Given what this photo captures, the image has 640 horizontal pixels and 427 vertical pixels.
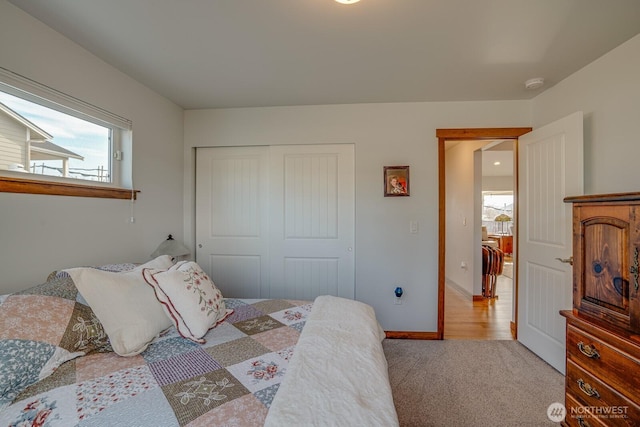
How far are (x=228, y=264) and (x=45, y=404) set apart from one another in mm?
2152

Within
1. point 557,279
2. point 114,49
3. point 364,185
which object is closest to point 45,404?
point 114,49

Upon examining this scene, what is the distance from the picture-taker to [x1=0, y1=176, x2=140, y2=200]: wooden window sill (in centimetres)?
145

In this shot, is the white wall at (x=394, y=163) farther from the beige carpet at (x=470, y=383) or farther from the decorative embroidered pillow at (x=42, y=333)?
the decorative embroidered pillow at (x=42, y=333)

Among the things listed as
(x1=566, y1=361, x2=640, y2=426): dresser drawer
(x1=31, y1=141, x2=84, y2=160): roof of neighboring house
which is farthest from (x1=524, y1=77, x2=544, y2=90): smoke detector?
(x1=31, y1=141, x2=84, y2=160): roof of neighboring house

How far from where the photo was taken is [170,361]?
117 centimetres

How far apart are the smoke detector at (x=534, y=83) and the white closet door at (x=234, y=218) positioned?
96.6 inches

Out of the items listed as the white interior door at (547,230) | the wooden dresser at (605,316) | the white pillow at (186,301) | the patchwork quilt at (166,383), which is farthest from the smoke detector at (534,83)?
the white pillow at (186,301)

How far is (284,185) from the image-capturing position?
115 inches

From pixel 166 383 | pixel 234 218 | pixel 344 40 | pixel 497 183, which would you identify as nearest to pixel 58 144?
pixel 234 218

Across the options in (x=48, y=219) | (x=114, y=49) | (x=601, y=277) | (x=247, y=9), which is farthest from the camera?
(x=114, y=49)

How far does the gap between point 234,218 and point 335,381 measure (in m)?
2.35

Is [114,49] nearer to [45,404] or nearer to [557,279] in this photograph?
[45,404]

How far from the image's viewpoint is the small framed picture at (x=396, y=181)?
276 centimetres

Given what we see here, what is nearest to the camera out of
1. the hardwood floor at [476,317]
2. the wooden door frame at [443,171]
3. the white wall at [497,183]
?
the wooden door frame at [443,171]
